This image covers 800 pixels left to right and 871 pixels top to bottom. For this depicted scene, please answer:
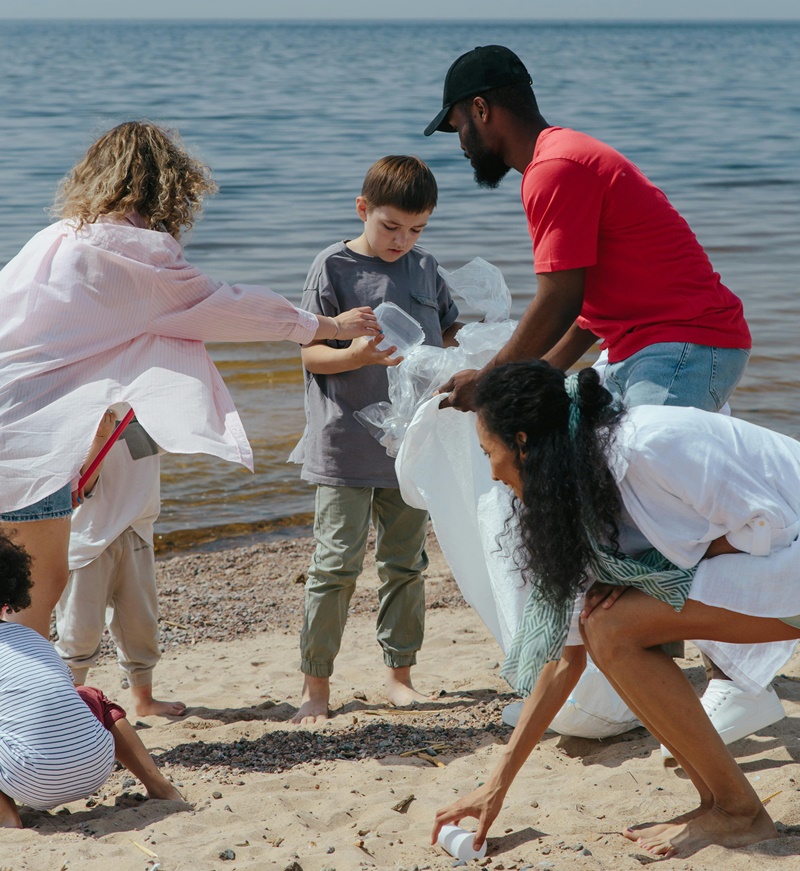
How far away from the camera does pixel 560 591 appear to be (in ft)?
7.87

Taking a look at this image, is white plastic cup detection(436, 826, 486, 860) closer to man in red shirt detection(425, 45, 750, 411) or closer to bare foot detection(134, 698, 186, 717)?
man in red shirt detection(425, 45, 750, 411)

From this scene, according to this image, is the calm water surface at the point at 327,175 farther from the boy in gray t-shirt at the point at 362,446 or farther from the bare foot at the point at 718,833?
the bare foot at the point at 718,833

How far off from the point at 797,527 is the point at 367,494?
5.13 ft

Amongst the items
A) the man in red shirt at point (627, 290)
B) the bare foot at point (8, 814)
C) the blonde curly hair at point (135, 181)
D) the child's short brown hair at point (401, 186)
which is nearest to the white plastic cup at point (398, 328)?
the child's short brown hair at point (401, 186)

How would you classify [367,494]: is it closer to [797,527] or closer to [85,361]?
[85,361]

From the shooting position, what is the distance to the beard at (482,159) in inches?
123

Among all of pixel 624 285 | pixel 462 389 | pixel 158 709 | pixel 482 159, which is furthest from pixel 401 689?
pixel 482 159

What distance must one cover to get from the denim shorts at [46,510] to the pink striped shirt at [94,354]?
7cm

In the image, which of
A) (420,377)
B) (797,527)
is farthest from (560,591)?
(420,377)

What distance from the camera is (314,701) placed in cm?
360

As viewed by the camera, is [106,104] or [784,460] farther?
[106,104]


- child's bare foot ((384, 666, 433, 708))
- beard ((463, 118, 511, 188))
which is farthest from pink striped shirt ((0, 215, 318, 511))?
child's bare foot ((384, 666, 433, 708))

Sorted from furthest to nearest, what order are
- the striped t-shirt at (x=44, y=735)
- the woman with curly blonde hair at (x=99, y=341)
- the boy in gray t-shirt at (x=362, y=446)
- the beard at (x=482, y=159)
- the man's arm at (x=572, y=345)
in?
the boy in gray t-shirt at (x=362, y=446), the man's arm at (x=572, y=345), the beard at (x=482, y=159), the woman with curly blonde hair at (x=99, y=341), the striped t-shirt at (x=44, y=735)

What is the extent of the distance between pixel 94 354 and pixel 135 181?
1.77 ft
